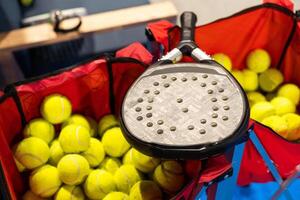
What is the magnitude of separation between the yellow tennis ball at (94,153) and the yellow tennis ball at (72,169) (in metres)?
0.03

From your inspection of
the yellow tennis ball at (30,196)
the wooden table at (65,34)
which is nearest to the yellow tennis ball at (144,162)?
the yellow tennis ball at (30,196)

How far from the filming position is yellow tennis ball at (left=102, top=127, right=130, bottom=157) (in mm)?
946

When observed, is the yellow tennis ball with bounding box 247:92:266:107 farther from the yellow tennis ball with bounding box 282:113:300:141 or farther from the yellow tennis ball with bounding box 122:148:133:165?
the yellow tennis ball with bounding box 122:148:133:165

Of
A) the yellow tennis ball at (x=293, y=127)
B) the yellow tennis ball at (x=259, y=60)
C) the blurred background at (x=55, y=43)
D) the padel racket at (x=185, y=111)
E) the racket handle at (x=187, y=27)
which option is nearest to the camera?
the padel racket at (x=185, y=111)

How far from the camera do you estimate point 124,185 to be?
2.96 ft

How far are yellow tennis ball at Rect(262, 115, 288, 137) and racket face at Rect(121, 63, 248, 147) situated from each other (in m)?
0.38

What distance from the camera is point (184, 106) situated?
0.63 meters

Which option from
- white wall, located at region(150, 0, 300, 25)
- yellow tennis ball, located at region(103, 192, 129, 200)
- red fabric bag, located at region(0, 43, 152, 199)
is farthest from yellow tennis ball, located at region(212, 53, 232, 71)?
white wall, located at region(150, 0, 300, 25)

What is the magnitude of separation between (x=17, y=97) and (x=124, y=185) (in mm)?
274

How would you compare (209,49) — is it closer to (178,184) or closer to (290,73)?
(290,73)

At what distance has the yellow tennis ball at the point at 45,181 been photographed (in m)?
0.88

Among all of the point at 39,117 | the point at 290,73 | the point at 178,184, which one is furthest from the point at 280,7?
the point at 39,117

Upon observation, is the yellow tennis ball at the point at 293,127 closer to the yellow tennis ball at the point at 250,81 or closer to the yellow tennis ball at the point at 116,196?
the yellow tennis ball at the point at 250,81

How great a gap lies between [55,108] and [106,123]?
0.43 feet
